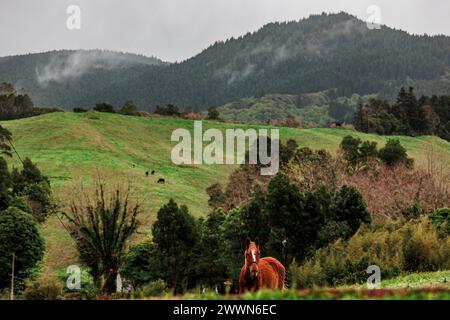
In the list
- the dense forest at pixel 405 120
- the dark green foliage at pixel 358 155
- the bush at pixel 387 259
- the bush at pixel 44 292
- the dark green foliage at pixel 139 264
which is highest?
the dense forest at pixel 405 120

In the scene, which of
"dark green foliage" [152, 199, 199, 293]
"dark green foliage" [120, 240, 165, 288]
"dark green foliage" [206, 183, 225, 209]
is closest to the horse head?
"dark green foliage" [152, 199, 199, 293]

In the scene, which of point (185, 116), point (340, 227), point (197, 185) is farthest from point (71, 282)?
point (185, 116)

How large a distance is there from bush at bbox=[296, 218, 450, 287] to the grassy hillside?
24.5m

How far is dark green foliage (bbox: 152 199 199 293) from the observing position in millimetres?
35875

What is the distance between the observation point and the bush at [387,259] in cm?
2223

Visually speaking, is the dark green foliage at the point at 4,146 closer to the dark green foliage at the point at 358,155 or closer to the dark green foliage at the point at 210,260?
the dark green foliage at the point at 358,155

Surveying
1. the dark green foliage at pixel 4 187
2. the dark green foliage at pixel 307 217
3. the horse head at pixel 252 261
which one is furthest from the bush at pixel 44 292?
the dark green foliage at pixel 4 187

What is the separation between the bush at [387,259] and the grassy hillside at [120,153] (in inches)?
965

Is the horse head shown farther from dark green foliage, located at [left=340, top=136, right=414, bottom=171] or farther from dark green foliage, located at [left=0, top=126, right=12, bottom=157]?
dark green foliage, located at [left=0, top=126, right=12, bottom=157]

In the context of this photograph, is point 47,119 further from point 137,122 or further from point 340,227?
point 340,227

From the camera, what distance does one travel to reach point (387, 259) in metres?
22.3

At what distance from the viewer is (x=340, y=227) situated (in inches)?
1289
